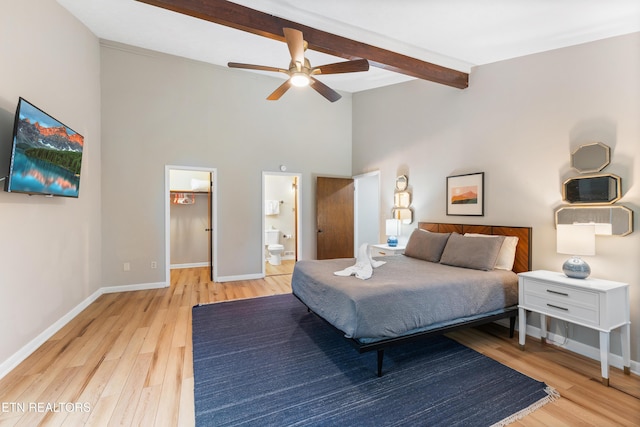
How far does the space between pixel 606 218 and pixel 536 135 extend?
105 cm

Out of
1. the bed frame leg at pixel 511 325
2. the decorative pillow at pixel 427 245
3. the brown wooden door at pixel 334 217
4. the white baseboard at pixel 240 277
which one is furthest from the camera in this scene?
the brown wooden door at pixel 334 217

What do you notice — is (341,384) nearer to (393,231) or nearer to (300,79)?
(300,79)

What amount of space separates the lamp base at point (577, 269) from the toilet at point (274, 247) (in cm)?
523

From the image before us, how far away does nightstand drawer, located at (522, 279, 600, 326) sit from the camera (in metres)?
2.23

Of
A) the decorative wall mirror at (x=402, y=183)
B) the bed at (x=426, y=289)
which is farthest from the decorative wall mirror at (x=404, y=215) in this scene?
the bed at (x=426, y=289)

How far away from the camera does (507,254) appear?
3.14 meters

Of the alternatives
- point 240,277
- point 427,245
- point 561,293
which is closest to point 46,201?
point 240,277

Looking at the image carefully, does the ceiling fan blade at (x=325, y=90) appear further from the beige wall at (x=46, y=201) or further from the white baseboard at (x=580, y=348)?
the white baseboard at (x=580, y=348)

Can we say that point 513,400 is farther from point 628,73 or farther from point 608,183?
point 628,73

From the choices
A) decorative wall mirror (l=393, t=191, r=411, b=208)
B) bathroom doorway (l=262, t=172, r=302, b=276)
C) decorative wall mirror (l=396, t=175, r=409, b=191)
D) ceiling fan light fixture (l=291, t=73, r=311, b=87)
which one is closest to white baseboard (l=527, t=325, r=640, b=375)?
decorative wall mirror (l=393, t=191, r=411, b=208)

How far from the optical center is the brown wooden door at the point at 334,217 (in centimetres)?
592

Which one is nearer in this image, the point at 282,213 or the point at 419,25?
the point at 419,25

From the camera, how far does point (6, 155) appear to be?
92.7 inches

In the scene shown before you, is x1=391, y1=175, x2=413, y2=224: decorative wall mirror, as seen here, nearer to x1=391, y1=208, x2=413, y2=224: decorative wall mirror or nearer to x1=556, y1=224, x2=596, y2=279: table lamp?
x1=391, y1=208, x2=413, y2=224: decorative wall mirror
